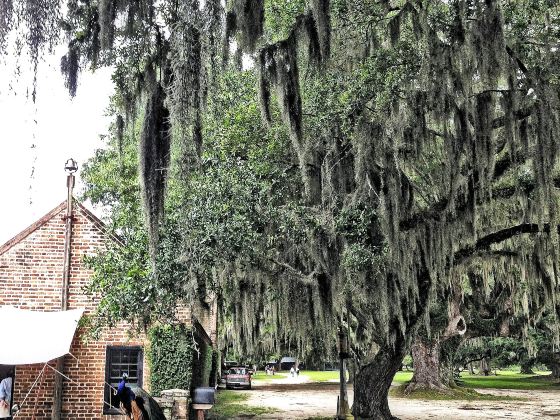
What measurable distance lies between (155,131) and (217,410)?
11.7 meters

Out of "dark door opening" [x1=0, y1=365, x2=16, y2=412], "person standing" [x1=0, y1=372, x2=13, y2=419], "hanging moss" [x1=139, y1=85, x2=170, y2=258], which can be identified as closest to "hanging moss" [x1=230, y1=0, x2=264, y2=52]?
"hanging moss" [x1=139, y1=85, x2=170, y2=258]

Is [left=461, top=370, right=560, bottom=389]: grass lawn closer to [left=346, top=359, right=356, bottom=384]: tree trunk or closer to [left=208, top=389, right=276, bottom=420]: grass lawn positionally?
[left=346, top=359, right=356, bottom=384]: tree trunk

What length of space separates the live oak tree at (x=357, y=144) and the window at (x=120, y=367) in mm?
2242

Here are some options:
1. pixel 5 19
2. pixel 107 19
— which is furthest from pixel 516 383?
pixel 5 19

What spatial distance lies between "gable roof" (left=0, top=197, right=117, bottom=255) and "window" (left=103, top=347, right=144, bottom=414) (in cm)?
212

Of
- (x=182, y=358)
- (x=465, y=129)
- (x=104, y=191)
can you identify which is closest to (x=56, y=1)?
(x=465, y=129)

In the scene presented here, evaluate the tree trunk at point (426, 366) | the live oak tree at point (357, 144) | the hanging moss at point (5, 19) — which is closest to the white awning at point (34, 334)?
the live oak tree at point (357, 144)

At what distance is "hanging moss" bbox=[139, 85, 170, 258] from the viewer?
6938 millimetres

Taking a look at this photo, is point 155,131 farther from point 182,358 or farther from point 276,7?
point 182,358

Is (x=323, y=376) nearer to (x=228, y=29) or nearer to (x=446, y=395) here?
(x=446, y=395)

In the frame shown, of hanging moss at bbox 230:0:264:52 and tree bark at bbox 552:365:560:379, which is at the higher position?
hanging moss at bbox 230:0:264:52

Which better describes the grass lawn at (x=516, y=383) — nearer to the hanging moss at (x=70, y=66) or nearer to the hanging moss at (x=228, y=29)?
the hanging moss at (x=228, y=29)

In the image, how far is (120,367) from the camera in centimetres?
1165

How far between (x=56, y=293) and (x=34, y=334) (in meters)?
1.77
